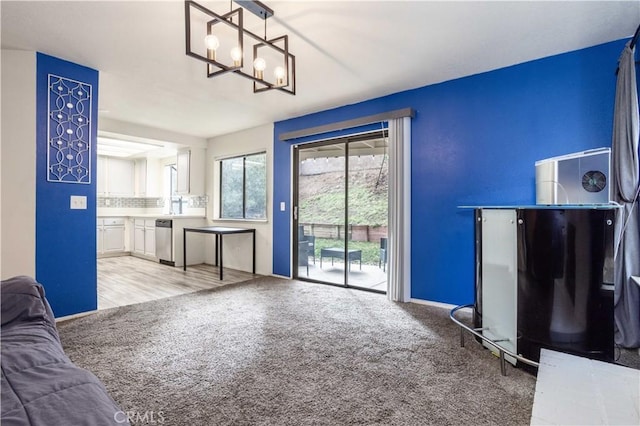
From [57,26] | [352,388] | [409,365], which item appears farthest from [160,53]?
[409,365]

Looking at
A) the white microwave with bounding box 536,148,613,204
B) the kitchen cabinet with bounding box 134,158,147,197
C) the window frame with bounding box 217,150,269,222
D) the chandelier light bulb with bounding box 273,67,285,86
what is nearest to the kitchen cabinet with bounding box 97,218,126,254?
the kitchen cabinet with bounding box 134,158,147,197

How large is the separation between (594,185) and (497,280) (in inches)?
38.1

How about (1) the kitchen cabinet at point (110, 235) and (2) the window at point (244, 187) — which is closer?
(2) the window at point (244, 187)

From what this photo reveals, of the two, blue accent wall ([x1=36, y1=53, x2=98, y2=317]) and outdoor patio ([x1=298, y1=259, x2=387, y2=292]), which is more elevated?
blue accent wall ([x1=36, y1=53, x2=98, y2=317])

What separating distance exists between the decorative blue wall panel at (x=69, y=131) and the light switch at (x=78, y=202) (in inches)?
6.1

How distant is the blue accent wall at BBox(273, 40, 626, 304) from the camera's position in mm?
2682

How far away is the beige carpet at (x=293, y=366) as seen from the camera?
164 centimetres

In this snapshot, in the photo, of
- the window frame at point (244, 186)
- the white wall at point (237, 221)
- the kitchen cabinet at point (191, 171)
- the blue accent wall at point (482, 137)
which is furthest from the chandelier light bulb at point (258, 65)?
the kitchen cabinet at point (191, 171)

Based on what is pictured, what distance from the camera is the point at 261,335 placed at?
2627mm

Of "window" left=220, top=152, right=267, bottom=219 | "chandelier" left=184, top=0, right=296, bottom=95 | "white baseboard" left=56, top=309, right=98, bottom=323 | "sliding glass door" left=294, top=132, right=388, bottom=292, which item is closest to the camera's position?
"chandelier" left=184, top=0, right=296, bottom=95

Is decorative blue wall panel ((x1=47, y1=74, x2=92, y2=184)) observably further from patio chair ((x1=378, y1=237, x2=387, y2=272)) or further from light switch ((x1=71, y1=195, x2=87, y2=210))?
patio chair ((x1=378, y1=237, x2=387, y2=272))

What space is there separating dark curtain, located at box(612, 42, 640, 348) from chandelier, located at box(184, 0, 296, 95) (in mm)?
2505

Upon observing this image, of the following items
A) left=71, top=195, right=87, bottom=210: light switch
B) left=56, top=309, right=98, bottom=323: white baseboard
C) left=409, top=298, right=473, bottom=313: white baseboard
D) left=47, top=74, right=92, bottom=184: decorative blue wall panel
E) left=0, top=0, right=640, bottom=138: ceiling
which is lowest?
left=409, top=298, right=473, bottom=313: white baseboard

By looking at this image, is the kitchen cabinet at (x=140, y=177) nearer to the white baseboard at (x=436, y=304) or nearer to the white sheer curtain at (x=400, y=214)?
the white sheer curtain at (x=400, y=214)
